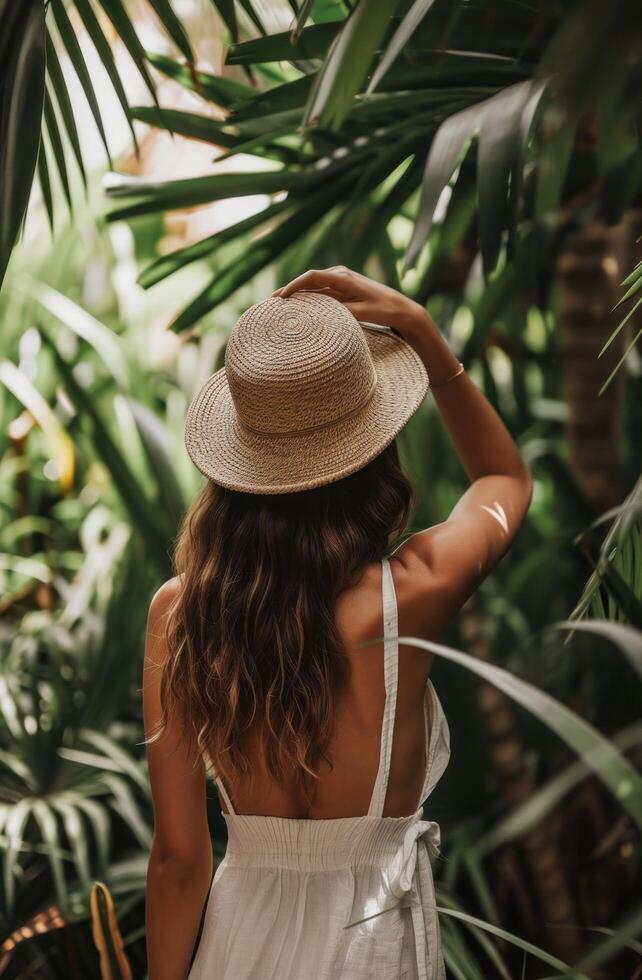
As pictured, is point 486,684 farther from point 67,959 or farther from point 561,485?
point 67,959

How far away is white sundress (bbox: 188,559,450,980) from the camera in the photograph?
984 mm

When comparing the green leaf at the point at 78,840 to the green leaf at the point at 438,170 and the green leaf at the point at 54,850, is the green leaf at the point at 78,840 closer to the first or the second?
the green leaf at the point at 54,850

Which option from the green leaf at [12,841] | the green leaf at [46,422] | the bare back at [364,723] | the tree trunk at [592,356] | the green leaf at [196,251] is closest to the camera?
the bare back at [364,723]

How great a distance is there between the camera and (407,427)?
1758mm

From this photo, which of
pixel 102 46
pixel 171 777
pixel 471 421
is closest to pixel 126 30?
pixel 102 46

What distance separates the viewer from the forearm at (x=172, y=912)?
1.07 m

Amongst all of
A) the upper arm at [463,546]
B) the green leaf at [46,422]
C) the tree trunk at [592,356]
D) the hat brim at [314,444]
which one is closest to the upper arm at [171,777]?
the hat brim at [314,444]

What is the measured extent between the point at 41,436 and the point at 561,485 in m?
1.43

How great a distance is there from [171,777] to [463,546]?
0.39 meters

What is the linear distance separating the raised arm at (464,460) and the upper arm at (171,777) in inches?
10.9

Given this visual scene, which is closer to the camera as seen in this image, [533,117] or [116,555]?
[533,117]

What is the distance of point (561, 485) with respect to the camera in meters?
1.77

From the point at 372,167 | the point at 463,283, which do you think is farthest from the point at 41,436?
the point at 372,167

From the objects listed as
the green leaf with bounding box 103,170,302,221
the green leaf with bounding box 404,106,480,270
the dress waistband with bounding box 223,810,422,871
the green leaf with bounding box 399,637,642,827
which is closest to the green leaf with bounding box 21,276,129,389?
the green leaf with bounding box 103,170,302,221
